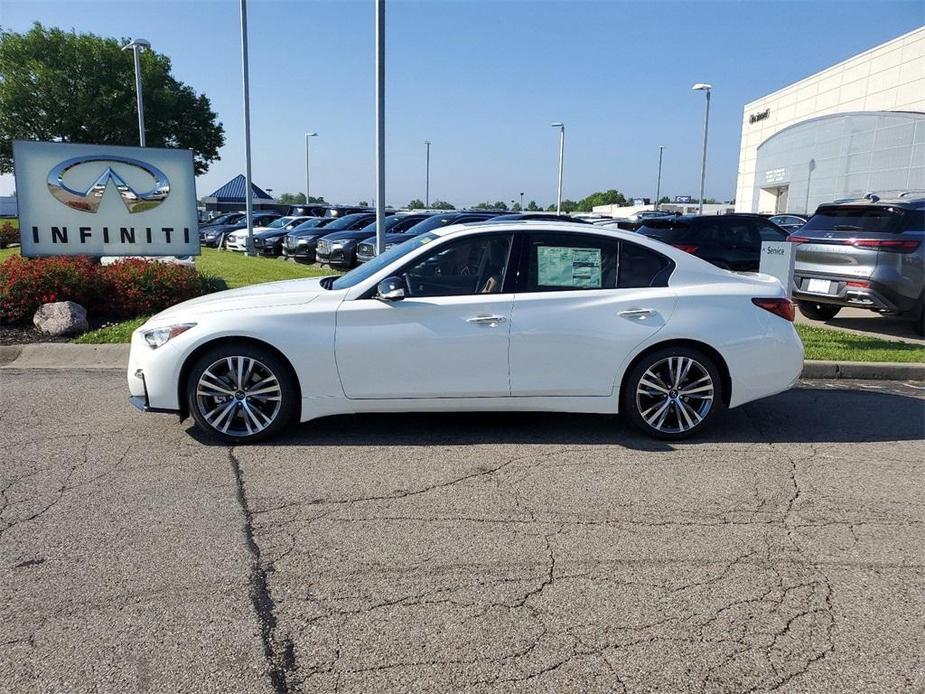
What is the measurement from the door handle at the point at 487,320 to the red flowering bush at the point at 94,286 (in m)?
6.12

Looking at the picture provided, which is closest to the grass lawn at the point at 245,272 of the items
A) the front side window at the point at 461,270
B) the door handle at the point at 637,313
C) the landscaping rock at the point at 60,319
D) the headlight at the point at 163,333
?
the landscaping rock at the point at 60,319

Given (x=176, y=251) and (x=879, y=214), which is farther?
(x=176, y=251)

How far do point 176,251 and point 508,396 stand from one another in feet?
29.2

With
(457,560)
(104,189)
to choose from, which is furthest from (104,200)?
(457,560)

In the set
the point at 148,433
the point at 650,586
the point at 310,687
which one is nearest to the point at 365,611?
the point at 310,687

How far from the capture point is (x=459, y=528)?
395 centimetres

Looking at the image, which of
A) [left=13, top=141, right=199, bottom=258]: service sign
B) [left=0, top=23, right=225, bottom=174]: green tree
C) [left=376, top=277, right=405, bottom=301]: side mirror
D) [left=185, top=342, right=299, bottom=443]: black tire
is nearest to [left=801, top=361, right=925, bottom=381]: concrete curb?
[left=376, top=277, right=405, bottom=301]: side mirror

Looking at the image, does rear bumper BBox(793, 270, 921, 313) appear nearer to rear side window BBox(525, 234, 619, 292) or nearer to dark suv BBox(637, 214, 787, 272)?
dark suv BBox(637, 214, 787, 272)

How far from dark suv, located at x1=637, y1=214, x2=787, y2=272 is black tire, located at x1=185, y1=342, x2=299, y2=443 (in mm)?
9230

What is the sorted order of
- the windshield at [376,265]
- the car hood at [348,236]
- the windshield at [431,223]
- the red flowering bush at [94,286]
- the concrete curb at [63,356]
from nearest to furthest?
1. the windshield at [376,265]
2. the concrete curb at [63,356]
3. the red flowering bush at [94,286]
4. the windshield at [431,223]
5. the car hood at [348,236]

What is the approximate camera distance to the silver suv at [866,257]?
935cm

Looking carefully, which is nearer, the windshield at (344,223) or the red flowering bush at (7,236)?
the windshield at (344,223)

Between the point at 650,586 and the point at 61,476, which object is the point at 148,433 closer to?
the point at 61,476

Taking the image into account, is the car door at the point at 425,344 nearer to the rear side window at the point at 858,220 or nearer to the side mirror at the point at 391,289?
the side mirror at the point at 391,289
